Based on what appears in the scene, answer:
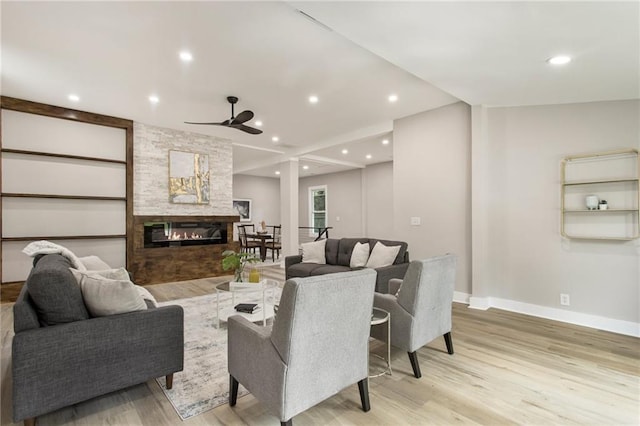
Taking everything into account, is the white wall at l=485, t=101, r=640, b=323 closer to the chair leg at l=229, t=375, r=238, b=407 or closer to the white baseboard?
the white baseboard

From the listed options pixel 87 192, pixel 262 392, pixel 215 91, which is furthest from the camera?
pixel 87 192

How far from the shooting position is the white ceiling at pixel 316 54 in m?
2.25

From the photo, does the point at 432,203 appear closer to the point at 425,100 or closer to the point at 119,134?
the point at 425,100

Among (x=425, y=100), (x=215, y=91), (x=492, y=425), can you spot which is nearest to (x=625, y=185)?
(x=425, y=100)

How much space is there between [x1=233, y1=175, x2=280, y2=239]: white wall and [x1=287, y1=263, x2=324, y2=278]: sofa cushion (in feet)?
22.8

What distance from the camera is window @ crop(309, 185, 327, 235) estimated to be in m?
11.4

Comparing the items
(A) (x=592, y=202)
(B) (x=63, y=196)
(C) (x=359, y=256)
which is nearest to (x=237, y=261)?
(C) (x=359, y=256)

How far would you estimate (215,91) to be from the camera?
13.9 feet

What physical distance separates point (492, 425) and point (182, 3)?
3699mm

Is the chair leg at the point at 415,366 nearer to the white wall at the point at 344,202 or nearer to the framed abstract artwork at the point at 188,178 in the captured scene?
the framed abstract artwork at the point at 188,178

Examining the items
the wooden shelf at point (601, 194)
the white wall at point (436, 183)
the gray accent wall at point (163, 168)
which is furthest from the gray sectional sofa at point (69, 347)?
the wooden shelf at point (601, 194)

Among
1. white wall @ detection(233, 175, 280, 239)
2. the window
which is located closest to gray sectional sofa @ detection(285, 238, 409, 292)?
the window

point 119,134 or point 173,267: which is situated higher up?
point 119,134

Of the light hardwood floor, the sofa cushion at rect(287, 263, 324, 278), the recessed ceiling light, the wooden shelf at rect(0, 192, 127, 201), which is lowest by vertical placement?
the light hardwood floor
